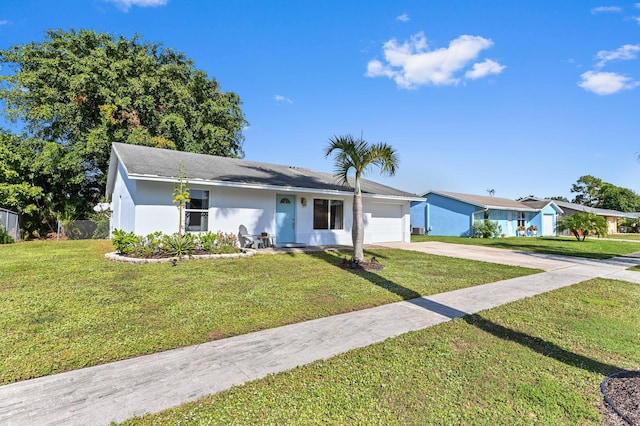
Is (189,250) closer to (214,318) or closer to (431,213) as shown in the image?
(214,318)

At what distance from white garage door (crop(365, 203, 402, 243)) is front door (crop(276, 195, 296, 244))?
448cm

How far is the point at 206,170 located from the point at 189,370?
10299 millimetres

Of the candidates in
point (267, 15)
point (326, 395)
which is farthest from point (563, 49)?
point (326, 395)

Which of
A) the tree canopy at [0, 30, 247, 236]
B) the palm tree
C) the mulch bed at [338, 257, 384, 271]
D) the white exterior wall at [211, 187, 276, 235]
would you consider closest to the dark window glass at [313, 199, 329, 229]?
the white exterior wall at [211, 187, 276, 235]

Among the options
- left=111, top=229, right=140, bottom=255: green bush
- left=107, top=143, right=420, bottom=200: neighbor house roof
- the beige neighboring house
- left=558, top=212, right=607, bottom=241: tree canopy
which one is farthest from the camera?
the beige neighboring house

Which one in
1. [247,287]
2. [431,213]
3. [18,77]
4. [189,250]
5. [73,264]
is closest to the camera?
[247,287]

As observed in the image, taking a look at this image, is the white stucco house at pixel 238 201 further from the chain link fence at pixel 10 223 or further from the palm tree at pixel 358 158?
the chain link fence at pixel 10 223

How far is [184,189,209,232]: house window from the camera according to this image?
11320 millimetres

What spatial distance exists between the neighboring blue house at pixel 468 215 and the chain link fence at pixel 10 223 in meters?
26.4

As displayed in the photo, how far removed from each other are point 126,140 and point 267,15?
1162 cm

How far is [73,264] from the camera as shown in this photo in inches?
329

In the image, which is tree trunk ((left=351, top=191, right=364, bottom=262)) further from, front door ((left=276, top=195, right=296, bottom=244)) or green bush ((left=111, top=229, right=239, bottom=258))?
front door ((left=276, top=195, right=296, bottom=244))

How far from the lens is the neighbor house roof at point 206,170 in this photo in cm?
1059

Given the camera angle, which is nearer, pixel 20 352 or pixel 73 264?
pixel 20 352
